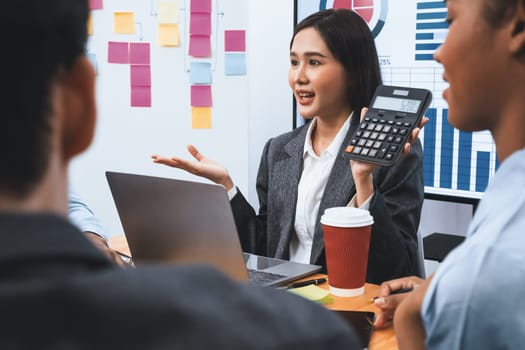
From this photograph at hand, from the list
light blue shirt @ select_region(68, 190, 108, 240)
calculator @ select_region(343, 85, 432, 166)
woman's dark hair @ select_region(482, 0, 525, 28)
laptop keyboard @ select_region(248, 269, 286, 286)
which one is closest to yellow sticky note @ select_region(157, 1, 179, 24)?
light blue shirt @ select_region(68, 190, 108, 240)

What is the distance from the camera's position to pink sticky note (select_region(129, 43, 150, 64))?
2611 mm

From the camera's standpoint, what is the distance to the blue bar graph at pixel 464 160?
7.22 ft

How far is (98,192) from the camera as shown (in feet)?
8.77

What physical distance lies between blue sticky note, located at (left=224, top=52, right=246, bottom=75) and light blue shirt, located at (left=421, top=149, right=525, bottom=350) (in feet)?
6.44

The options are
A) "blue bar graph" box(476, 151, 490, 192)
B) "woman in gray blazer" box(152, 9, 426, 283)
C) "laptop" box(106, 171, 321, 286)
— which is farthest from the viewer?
"blue bar graph" box(476, 151, 490, 192)

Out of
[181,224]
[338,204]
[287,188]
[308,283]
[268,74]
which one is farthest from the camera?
[268,74]

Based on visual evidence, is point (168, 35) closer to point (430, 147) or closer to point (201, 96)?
point (201, 96)

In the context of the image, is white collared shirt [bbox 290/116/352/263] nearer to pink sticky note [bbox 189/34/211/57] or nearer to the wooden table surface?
the wooden table surface

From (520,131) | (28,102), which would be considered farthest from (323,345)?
(520,131)

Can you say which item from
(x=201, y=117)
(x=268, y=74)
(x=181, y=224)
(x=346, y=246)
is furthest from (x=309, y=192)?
(x=268, y=74)

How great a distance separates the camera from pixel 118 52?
8.58 ft

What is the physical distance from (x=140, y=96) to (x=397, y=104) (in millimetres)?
1413

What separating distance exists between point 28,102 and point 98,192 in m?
2.36

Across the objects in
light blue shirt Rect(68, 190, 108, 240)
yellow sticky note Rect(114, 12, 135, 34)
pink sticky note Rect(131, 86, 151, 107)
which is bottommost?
light blue shirt Rect(68, 190, 108, 240)
